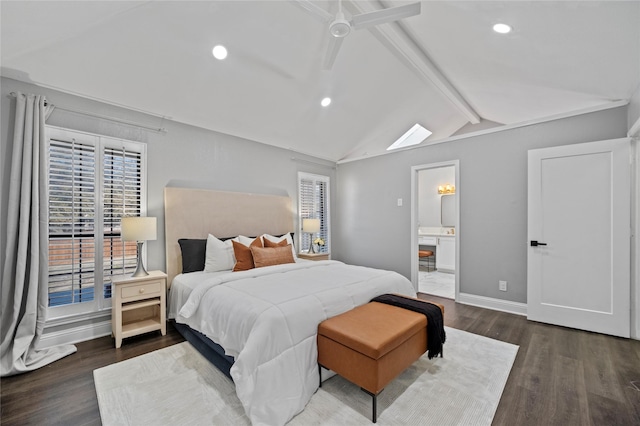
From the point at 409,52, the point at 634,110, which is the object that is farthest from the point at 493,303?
the point at 409,52

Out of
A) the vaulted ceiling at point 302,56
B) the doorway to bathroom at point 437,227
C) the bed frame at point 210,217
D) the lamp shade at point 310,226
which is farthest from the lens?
the doorway to bathroom at point 437,227

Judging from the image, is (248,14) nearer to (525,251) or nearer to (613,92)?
(613,92)

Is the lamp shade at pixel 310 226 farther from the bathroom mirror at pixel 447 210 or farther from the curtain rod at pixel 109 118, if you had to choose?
the bathroom mirror at pixel 447 210

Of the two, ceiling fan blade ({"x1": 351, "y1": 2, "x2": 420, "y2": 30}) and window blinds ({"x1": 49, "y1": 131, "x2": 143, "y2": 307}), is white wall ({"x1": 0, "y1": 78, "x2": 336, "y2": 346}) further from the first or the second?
ceiling fan blade ({"x1": 351, "y1": 2, "x2": 420, "y2": 30})

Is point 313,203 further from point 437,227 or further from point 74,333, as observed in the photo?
point 74,333

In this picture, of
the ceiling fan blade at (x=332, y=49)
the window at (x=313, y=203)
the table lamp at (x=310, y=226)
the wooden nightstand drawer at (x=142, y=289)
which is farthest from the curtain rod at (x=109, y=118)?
A: the table lamp at (x=310, y=226)

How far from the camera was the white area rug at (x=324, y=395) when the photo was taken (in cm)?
174

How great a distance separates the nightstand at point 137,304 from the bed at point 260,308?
0.16 meters

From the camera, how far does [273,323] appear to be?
181 centimetres

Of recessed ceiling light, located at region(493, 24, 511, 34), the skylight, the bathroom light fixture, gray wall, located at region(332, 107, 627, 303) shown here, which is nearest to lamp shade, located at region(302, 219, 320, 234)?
gray wall, located at region(332, 107, 627, 303)

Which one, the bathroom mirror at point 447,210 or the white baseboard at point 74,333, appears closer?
the white baseboard at point 74,333

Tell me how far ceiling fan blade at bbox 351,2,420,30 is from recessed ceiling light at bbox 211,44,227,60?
148cm

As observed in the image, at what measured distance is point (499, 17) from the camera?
6.87 ft

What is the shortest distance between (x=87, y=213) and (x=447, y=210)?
663 cm
